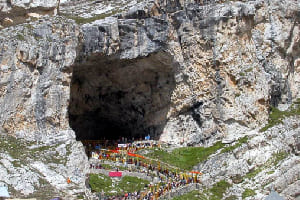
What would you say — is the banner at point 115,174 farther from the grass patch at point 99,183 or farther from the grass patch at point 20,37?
the grass patch at point 20,37

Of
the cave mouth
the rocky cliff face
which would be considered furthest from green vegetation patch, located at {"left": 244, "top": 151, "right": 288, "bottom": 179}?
the cave mouth

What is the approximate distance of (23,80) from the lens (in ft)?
109

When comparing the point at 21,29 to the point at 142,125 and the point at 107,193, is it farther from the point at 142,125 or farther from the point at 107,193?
the point at 142,125

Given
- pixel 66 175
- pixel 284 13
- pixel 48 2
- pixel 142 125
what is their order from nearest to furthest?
pixel 66 175, pixel 48 2, pixel 284 13, pixel 142 125

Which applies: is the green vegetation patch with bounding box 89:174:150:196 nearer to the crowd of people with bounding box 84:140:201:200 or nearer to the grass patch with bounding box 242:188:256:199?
the crowd of people with bounding box 84:140:201:200

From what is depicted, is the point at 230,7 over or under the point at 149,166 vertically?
over

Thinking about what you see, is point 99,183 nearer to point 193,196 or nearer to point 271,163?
point 193,196

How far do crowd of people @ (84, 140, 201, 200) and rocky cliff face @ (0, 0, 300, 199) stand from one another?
125 inches

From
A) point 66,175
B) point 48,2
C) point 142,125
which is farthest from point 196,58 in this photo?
point 66,175

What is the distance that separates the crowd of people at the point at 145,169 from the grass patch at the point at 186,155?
1031mm

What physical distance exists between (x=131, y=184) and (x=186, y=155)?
275 inches

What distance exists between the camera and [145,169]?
1410 inches

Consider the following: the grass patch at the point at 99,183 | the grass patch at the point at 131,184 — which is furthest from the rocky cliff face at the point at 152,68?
the grass patch at the point at 131,184

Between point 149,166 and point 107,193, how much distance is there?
5.46 metres
